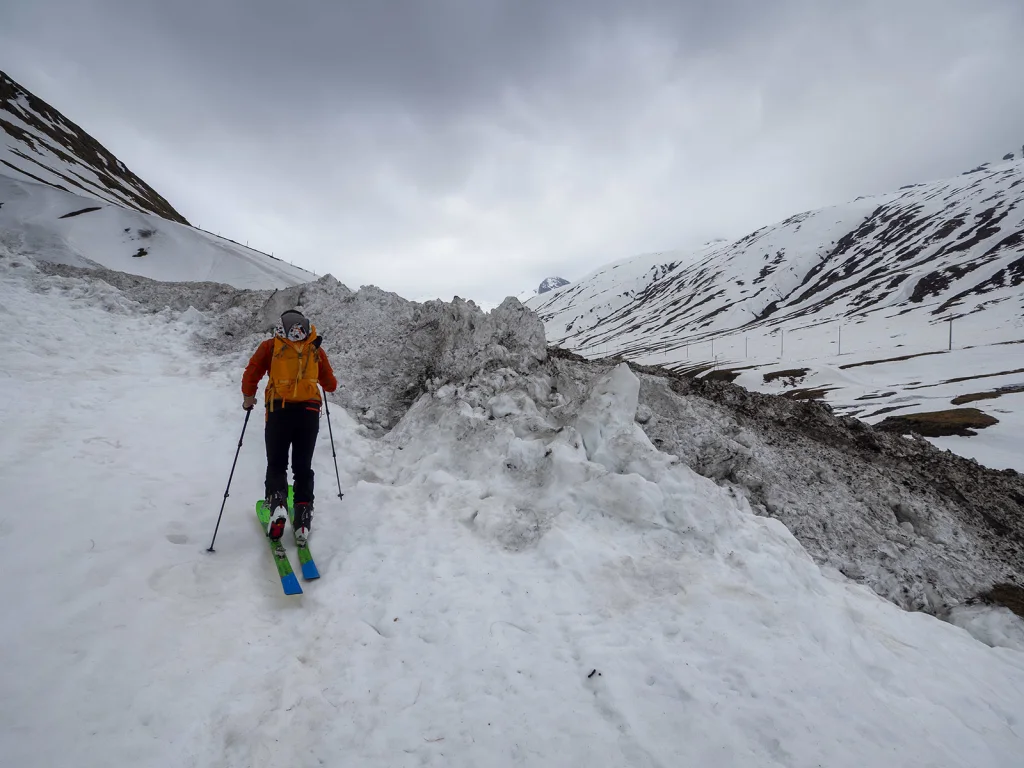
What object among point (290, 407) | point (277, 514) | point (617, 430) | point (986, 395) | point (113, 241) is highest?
point (113, 241)

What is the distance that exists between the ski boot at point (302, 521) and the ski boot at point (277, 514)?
6.2 inches

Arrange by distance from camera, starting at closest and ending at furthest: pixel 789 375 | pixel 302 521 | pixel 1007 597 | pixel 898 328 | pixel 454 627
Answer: pixel 454 627 < pixel 302 521 < pixel 1007 597 < pixel 789 375 < pixel 898 328

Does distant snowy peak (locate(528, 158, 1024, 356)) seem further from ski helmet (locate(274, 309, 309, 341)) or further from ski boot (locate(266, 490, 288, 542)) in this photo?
ski boot (locate(266, 490, 288, 542))

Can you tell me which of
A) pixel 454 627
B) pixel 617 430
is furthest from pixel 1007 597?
pixel 454 627

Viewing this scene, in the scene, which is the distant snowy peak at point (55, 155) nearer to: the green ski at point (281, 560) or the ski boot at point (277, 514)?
the green ski at point (281, 560)

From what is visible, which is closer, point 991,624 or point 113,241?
point 991,624

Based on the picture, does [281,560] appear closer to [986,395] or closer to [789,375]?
[986,395]

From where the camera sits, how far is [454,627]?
193 inches

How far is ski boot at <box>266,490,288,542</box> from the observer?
230 inches

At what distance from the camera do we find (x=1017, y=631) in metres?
6.51

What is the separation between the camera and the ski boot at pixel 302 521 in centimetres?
598

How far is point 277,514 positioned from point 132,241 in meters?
30.6


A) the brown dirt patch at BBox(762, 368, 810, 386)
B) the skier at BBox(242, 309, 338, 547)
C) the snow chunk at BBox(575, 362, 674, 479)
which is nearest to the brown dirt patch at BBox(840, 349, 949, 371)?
the brown dirt patch at BBox(762, 368, 810, 386)

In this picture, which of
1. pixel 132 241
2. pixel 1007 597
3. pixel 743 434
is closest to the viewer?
pixel 1007 597
